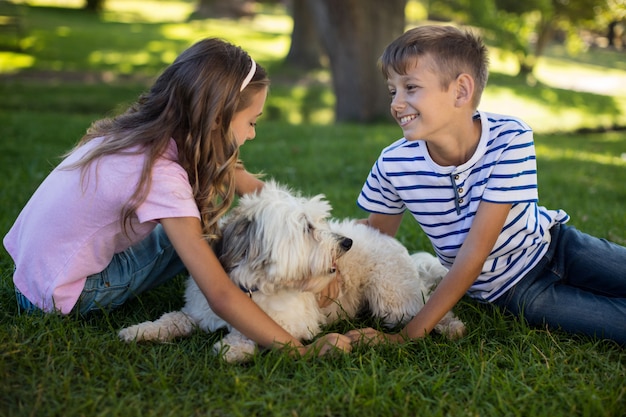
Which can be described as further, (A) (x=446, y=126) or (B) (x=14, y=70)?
(B) (x=14, y=70)

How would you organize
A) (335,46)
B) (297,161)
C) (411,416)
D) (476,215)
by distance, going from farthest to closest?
1. (335,46)
2. (297,161)
3. (476,215)
4. (411,416)

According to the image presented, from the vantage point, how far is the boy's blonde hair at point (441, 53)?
10.2 feet

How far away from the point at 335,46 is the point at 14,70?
1036 centimetres

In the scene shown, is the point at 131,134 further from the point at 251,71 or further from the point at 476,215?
the point at 476,215

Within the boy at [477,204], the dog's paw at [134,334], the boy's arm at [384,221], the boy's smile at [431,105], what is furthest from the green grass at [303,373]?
the boy's smile at [431,105]

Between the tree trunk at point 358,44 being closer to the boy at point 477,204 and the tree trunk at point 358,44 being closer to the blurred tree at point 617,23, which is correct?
the blurred tree at point 617,23

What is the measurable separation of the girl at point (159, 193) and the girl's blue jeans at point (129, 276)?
0.04ft

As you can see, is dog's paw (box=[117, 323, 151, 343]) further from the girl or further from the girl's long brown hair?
the girl's long brown hair

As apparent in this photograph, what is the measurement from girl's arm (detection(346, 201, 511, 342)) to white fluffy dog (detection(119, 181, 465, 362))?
0.18 metres

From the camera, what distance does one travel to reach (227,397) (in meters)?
2.60

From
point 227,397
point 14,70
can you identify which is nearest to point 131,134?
point 227,397

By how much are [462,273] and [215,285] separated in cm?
123

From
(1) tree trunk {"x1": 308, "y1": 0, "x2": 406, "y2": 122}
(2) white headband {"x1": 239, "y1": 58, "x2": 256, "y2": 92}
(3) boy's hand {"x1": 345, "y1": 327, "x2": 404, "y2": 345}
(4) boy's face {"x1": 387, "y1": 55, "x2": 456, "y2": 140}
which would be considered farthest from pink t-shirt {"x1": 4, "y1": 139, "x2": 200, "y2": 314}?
(1) tree trunk {"x1": 308, "y1": 0, "x2": 406, "y2": 122}

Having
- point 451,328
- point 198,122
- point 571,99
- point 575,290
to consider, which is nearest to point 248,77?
point 198,122
